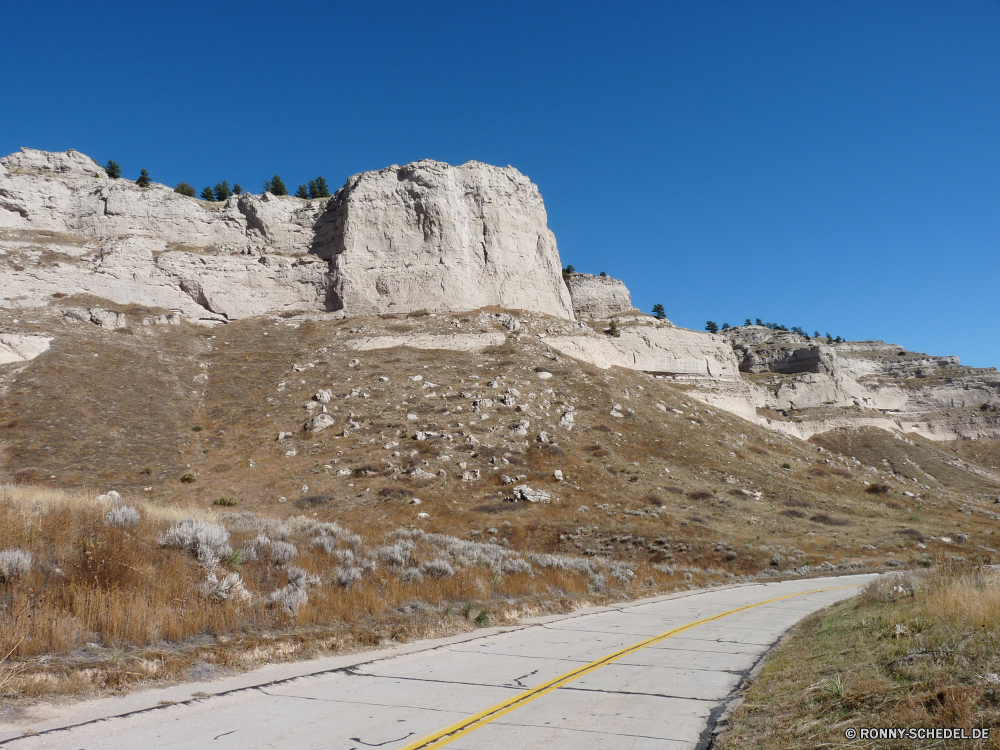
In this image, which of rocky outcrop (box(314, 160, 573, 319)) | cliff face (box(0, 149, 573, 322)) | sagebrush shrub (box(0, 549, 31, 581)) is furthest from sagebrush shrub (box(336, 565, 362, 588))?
cliff face (box(0, 149, 573, 322))

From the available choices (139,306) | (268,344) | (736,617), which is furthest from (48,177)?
(736,617)

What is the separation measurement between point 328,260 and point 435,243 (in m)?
12.4

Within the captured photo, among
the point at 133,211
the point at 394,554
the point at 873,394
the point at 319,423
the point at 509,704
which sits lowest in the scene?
the point at 509,704

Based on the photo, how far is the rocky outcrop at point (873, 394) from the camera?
3342 inches

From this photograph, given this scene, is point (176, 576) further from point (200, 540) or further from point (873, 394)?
point (873, 394)

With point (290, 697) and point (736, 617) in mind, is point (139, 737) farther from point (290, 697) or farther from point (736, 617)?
point (736, 617)

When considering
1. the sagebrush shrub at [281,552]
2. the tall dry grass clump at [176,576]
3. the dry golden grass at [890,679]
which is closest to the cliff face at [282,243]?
the tall dry grass clump at [176,576]

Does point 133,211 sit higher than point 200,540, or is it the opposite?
point 133,211

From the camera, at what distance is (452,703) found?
627 cm

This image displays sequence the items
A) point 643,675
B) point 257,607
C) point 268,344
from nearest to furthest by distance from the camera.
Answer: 1. point 643,675
2. point 257,607
3. point 268,344

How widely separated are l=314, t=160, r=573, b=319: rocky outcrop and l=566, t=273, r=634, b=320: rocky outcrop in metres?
18.5

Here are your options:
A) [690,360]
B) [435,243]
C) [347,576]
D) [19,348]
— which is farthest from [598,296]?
[347,576]

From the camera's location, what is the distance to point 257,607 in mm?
9438

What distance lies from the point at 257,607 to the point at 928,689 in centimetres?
924
